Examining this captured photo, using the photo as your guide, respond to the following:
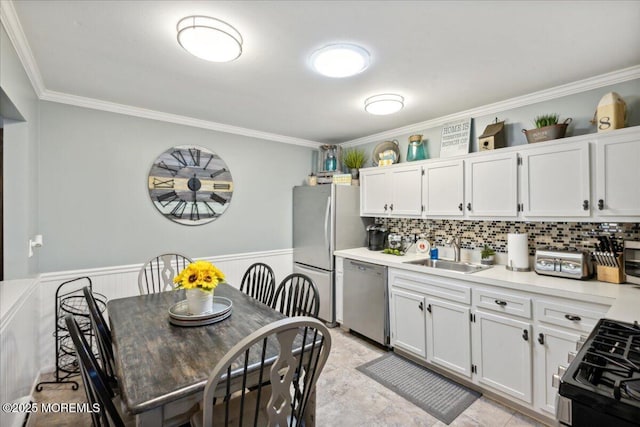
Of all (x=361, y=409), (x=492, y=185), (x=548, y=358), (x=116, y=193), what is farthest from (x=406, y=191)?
(x=116, y=193)

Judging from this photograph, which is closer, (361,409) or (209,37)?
(209,37)

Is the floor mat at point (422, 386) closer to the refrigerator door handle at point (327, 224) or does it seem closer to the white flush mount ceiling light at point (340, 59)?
the refrigerator door handle at point (327, 224)

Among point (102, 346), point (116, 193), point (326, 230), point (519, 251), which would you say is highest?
point (116, 193)

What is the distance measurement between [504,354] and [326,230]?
209cm

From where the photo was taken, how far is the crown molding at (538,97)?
211 centimetres

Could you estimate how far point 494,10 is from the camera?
1474 millimetres

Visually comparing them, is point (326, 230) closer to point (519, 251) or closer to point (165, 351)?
point (519, 251)

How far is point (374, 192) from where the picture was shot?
359cm

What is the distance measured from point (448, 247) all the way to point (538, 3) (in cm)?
226

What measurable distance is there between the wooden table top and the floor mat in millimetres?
1300

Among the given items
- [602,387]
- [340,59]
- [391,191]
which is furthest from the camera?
[391,191]

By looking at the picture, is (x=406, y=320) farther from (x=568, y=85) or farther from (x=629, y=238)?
(x=568, y=85)

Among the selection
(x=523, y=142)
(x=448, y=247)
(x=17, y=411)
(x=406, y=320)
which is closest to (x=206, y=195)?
(x=17, y=411)

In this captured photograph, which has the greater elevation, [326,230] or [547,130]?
[547,130]
